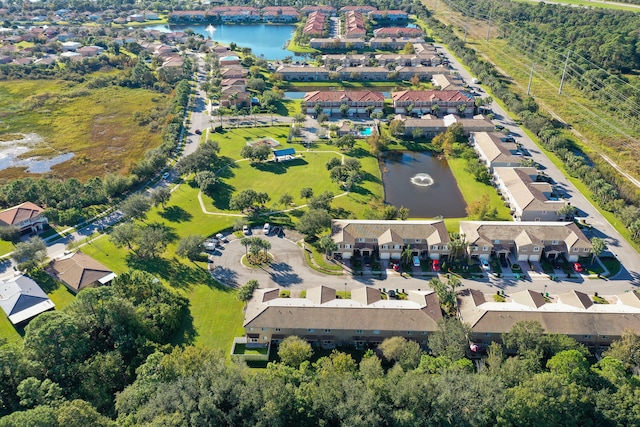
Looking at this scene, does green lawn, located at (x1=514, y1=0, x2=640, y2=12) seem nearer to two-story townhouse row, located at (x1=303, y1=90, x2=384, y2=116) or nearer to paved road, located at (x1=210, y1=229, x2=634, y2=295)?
two-story townhouse row, located at (x1=303, y1=90, x2=384, y2=116)

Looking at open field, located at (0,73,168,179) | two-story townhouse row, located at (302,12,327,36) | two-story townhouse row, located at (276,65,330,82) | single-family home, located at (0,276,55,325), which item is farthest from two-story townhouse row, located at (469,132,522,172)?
two-story townhouse row, located at (302,12,327,36)

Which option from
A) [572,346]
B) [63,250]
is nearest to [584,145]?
[572,346]

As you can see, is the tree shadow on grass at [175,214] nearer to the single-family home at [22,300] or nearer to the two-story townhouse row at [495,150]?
the single-family home at [22,300]

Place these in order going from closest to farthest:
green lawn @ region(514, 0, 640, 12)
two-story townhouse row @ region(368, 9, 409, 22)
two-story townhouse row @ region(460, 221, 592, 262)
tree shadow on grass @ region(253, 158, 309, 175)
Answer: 1. two-story townhouse row @ region(460, 221, 592, 262)
2. tree shadow on grass @ region(253, 158, 309, 175)
3. green lawn @ region(514, 0, 640, 12)
4. two-story townhouse row @ region(368, 9, 409, 22)

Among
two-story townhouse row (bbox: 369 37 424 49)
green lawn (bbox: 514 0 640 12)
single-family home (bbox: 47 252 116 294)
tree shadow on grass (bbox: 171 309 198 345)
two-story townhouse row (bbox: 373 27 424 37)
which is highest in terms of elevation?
green lawn (bbox: 514 0 640 12)

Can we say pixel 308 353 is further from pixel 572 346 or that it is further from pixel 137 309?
pixel 572 346

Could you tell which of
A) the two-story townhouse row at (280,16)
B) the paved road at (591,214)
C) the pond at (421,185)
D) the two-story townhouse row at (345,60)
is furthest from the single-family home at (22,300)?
the two-story townhouse row at (280,16)
